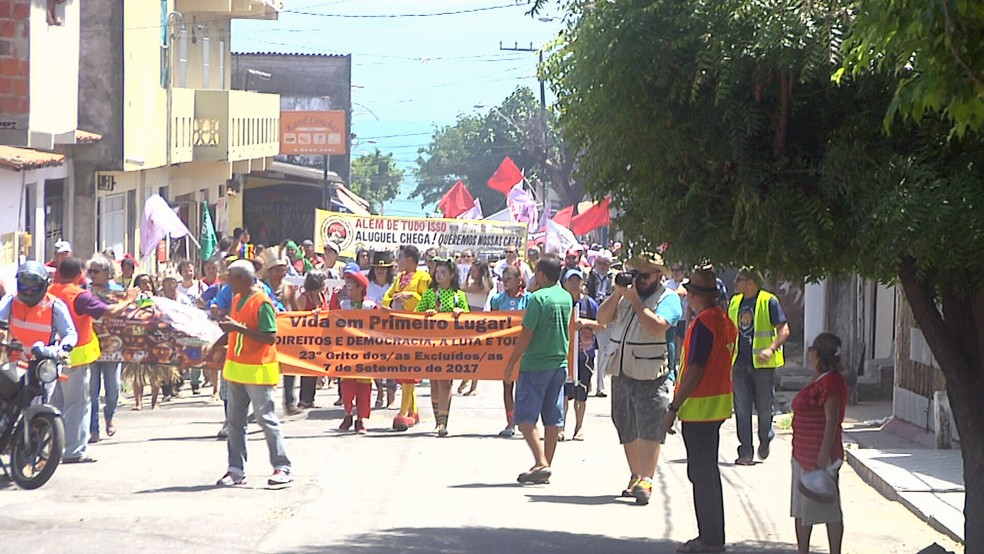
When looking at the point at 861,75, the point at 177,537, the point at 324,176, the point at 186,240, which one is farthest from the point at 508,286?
the point at 324,176

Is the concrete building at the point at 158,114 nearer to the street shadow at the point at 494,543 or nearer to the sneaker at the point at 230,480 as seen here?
the sneaker at the point at 230,480

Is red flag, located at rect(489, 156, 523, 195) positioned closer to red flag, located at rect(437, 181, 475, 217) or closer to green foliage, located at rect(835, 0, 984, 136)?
red flag, located at rect(437, 181, 475, 217)

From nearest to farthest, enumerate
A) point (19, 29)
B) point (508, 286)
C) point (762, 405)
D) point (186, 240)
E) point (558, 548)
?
point (558, 548) < point (762, 405) < point (508, 286) < point (19, 29) < point (186, 240)

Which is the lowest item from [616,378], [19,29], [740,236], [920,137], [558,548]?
[558,548]

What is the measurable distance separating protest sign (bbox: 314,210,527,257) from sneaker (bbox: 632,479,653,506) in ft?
60.8

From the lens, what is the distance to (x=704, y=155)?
8.80 m

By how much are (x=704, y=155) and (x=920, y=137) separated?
3.86 feet

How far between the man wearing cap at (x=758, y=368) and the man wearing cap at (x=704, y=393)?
14.1ft

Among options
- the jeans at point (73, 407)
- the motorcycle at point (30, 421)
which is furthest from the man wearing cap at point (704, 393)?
the jeans at point (73, 407)

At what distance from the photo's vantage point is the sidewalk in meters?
11.5

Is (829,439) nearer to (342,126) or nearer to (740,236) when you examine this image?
(740,236)

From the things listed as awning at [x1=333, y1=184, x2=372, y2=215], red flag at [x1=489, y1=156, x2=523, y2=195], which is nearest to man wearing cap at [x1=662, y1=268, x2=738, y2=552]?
red flag at [x1=489, y1=156, x2=523, y2=195]

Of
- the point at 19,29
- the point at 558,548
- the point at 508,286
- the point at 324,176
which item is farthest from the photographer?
the point at 324,176

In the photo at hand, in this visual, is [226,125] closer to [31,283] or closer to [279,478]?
[31,283]
